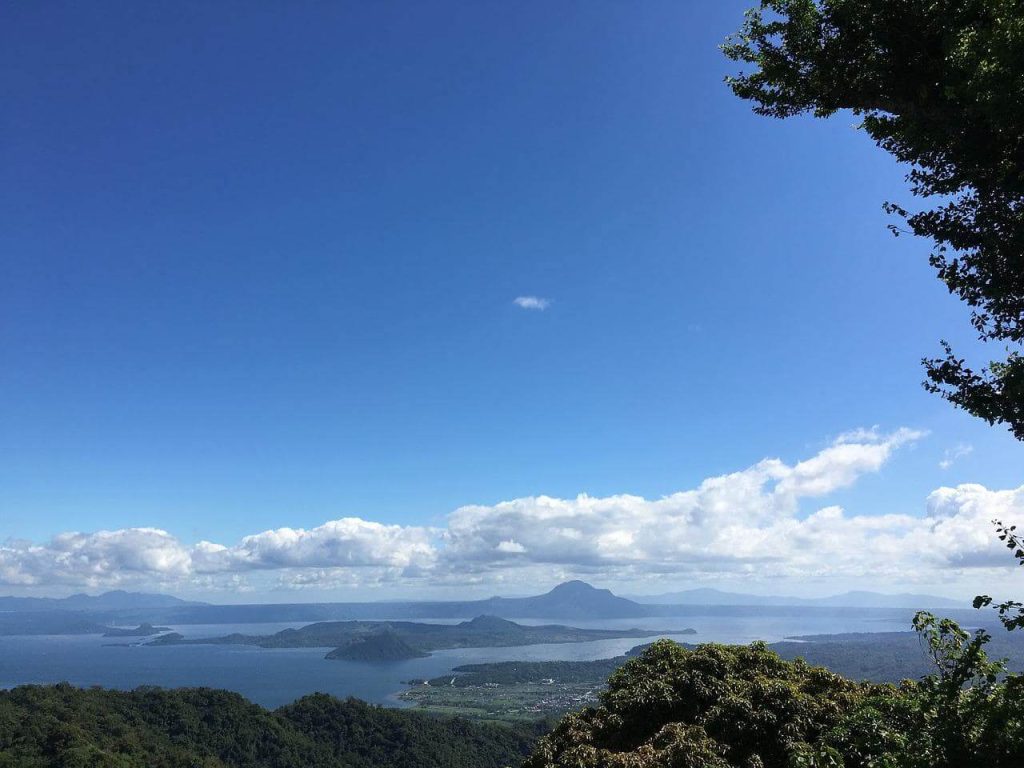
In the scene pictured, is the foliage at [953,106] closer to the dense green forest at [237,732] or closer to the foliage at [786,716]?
the foliage at [786,716]

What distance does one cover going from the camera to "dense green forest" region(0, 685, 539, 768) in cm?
6719

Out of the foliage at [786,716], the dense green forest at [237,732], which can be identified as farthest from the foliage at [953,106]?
the dense green forest at [237,732]

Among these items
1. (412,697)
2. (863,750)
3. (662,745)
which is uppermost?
(863,750)

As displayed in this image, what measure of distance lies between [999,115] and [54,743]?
8891cm

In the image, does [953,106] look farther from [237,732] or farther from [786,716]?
[237,732]

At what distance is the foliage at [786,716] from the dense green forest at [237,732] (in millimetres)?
71566

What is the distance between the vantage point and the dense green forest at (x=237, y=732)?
67188 mm

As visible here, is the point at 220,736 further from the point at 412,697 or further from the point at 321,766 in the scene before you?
the point at 412,697

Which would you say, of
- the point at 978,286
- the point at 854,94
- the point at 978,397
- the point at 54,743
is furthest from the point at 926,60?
the point at 54,743

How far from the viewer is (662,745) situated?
39.0 feet

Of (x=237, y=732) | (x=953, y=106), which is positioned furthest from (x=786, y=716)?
(x=237, y=732)

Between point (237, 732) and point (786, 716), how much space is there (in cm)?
9469

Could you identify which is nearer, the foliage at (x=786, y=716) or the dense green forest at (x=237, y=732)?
the foliage at (x=786, y=716)

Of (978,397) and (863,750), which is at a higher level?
(978,397)
